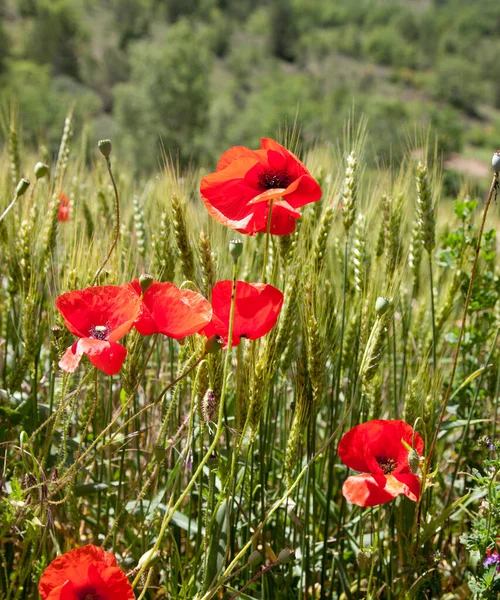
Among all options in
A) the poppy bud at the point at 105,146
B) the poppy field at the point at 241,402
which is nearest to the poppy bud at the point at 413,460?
the poppy field at the point at 241,402

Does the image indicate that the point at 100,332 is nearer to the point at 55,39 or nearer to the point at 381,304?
the point at 381,304

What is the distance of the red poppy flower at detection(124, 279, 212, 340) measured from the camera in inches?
35.3

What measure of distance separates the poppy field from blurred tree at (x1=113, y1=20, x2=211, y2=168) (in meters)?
21.9

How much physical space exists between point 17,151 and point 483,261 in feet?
4.91

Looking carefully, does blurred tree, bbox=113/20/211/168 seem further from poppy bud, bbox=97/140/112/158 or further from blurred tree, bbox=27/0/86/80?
poppy bud, bbox=97/140/112/158

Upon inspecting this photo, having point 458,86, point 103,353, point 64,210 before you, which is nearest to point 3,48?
point 64,210

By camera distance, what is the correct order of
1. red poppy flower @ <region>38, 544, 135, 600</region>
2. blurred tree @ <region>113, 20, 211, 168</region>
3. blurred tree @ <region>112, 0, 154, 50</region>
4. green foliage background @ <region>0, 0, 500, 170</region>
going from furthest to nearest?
1. blurred tree @ <region>112, 0, 154, 50</region>
2. green foliage background @ <region>0, 0, 500, 170</region>
3. blurred tree @ <region>113, 20, 211, 168</region>
4. red poppy flower @ <region>38, 544, 135, 600</region>

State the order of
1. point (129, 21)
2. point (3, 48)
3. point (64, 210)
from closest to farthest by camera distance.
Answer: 1. point (64, 210)
2. point (3, 48)
3. point (129, 21)

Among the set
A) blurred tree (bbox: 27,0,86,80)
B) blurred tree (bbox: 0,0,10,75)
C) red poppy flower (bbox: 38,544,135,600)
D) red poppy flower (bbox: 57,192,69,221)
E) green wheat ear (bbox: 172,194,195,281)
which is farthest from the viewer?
blurred tree (bbox: 27,0,86,80)

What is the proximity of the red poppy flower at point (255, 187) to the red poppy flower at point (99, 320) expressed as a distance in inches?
10.7

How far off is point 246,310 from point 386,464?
1.17 ft

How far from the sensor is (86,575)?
824 mm

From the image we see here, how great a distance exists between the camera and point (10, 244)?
159cm

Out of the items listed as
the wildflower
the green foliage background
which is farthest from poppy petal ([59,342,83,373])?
the green foliage background
